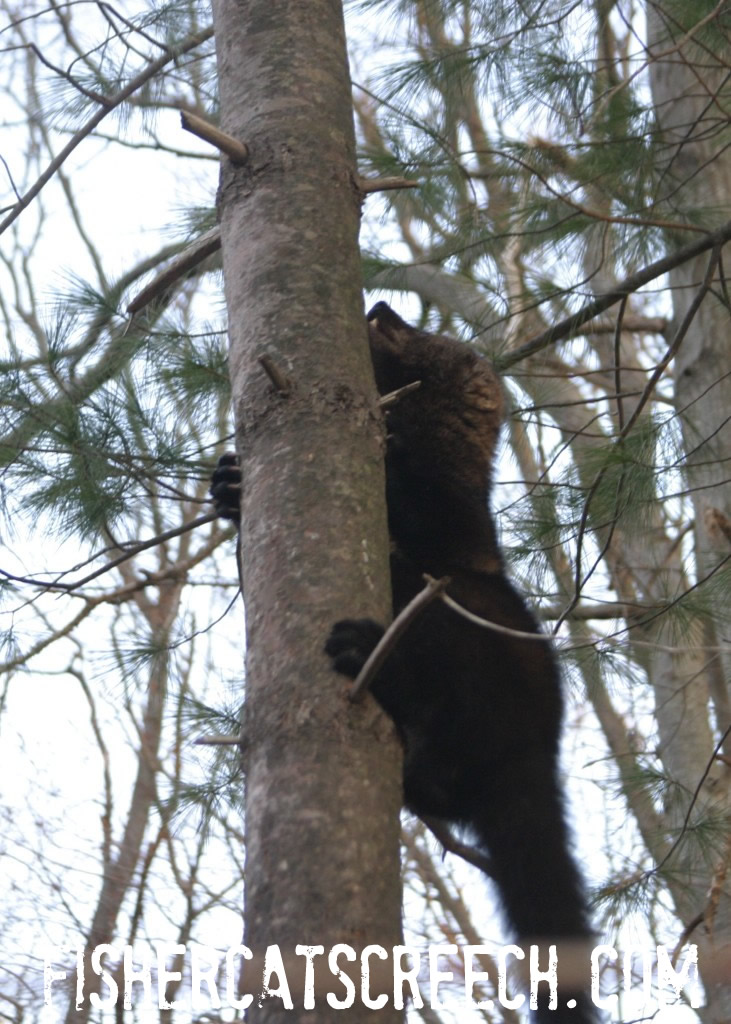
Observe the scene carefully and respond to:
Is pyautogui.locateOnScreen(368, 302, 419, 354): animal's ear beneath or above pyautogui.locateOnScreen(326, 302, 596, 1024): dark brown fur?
above

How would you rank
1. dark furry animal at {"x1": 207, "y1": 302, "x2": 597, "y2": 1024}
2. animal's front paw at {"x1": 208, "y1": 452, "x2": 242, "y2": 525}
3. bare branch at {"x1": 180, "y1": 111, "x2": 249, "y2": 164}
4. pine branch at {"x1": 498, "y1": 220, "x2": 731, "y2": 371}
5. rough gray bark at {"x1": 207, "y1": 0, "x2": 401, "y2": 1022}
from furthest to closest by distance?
1. pine branch at {"x1": 498, "y1": 220, "x2": 731, "y2": 371}
2. animal's front paw at {"x1": 208, "y1": 452, "x2": 242, "y2": 525}
3. dark furry animal at {"x1": 207, "y1": 302, "x2": 597, "y2": 1024}
4. bare branch at {"x1": 180, "y1": 111, "x2": 249, "y2": 164}
5. rough gray bark at {"x1": 207, "y1": 0, "x2": 401, "y2": 1022}

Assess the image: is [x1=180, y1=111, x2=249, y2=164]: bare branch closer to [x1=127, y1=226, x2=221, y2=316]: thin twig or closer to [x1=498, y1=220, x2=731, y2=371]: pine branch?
[x1=127, y1=226, x2=221, y2=316]: thin twig

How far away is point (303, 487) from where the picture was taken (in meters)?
1.85

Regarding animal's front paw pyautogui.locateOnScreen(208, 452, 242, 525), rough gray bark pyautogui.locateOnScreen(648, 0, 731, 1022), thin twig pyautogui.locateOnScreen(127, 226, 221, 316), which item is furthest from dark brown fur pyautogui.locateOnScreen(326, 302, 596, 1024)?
thin twig pyautogui.locateOnScreen(127, 226, 221, 316)

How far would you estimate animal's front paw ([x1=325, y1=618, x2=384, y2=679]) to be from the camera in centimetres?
169

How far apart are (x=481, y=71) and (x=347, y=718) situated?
260 centimetres

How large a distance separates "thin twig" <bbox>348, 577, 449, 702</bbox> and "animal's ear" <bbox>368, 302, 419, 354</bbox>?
1.90m

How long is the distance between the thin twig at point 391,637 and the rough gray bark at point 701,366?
1.36 metres

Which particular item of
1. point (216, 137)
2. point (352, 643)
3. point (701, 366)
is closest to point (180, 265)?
point (216, 137)

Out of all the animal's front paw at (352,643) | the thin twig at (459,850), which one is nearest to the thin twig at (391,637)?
the animal's front paw at (352,643)

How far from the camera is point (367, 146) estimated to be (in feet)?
12.3

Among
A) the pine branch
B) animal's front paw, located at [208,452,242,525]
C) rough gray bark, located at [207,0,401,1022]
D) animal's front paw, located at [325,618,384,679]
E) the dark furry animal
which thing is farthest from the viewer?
the pine branch

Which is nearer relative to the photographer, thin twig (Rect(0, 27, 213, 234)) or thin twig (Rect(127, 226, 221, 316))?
thin twig (Rect(127, 226, 221, 316))

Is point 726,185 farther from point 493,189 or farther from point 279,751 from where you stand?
point 279,751
